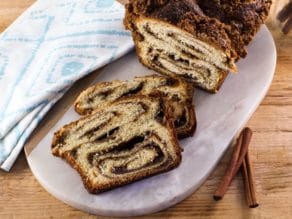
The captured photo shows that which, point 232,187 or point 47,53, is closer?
point 232,187

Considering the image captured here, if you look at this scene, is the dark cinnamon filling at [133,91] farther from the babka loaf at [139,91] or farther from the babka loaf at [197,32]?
the babka loaf at [197,32]

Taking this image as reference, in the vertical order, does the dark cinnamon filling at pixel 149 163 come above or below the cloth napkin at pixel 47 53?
below

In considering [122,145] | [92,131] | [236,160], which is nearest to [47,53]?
[92,131]

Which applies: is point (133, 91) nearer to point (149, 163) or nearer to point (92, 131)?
point (92, 131)

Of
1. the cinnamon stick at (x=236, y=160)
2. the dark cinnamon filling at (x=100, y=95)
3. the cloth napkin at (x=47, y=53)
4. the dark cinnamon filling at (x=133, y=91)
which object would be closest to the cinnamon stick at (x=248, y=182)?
the cinnamon stick at (x=236, y=160)

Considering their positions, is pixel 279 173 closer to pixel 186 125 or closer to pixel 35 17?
pixel 186 125
